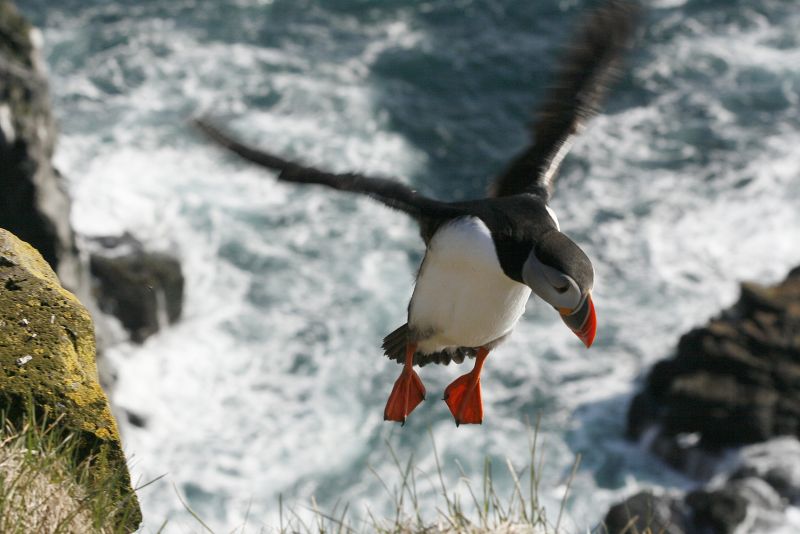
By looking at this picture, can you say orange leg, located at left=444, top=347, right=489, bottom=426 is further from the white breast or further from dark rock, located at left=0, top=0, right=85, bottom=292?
dark rock, located at left=0, top=0, right=85, bottom=292

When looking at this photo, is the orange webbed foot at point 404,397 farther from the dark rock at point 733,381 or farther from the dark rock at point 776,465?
the dark rock at point 733,381

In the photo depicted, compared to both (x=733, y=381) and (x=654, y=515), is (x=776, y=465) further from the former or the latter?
(x=654, y=515)

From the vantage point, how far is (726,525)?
11.1 metres

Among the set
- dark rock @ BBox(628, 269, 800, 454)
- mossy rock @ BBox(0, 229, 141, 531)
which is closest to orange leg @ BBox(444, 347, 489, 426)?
mossy rock @ BBox(0, 229, 141, 531)

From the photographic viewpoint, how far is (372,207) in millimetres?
17625

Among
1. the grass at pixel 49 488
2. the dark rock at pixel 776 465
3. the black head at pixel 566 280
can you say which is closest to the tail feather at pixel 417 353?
the black head at pixel 566 280

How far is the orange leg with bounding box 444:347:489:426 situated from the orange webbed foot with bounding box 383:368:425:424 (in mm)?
186

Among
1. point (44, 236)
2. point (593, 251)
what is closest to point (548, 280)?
point (44, 236)

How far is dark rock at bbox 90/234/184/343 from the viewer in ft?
42.2

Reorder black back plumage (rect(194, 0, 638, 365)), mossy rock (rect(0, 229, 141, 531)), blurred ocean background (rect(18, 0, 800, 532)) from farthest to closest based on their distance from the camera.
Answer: blurred ocean background (rect(18, 0, 800, 532))
black back plumage (rect(194, 0, 638, 365))
mossy rock (rect(0, 229, 141, 531))

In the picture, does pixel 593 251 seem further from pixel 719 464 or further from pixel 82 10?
pixel 82 10

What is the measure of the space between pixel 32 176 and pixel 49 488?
21.4ft

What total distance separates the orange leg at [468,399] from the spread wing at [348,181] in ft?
4.26

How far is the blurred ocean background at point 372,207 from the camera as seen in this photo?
42.6ft
